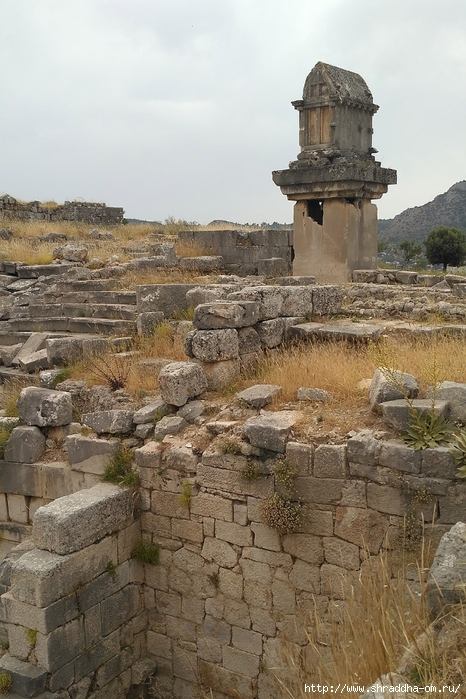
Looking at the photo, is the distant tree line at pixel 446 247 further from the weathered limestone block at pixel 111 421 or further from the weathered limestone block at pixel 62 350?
the weathered limestone block at pixel 111 421

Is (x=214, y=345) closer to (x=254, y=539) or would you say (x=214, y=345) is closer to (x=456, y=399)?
(x=254, y=539)

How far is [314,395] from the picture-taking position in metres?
5.70

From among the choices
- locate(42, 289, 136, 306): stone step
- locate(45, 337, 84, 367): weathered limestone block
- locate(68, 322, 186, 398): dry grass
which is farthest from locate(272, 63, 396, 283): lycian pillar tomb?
locate(45, 337, 84, 367): weathered limestone block

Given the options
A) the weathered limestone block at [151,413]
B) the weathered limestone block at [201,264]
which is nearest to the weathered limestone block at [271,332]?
the weathered limestone block at [151,413]

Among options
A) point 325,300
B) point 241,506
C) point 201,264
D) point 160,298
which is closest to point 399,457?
point 241,506

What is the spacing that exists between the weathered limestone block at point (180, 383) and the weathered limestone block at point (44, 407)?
1.23m

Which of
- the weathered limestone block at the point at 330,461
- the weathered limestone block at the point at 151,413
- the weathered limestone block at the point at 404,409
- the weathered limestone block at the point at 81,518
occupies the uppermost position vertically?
the weathered limestone block at the point at 404,409

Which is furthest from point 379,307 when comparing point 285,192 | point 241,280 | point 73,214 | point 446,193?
point 446,193

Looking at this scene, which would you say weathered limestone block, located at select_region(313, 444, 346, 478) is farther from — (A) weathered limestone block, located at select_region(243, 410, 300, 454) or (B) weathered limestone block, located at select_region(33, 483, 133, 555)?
(B) weathered limestone block, located at select_region(33, 483, 133, 555)

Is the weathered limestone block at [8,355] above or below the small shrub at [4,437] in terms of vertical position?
above

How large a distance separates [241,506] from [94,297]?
7403mm

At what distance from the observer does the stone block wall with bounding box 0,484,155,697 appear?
198 inches

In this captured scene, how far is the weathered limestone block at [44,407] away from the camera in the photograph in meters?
6.72

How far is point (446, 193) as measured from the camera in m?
60.3
